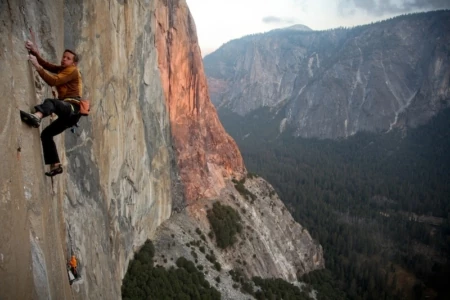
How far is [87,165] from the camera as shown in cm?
1967

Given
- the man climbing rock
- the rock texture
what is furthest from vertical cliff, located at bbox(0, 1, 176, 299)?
the rock texture

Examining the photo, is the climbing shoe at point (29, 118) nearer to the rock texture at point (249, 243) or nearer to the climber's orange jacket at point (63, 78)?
the climber's orange jacket at point (63, 78)

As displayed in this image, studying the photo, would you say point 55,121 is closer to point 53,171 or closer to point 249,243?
point 53,171

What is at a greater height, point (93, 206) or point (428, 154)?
point (93, 206)

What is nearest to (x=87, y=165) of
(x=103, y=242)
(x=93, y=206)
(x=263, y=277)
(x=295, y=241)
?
(x=93, y=206)

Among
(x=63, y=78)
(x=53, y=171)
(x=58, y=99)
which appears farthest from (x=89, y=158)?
(x=63, y=78)

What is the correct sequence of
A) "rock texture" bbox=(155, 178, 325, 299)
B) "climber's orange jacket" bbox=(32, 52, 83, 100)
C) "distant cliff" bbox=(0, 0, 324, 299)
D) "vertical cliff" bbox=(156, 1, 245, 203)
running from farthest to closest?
"vertical cliff" bbox=(156, 1, 245, 203), "rock texture" bbox=(155, 178, 325, 299), "climber's orange jacket" bbox=(32, 52, 83, 100), "distant cliff" bbox=(0, 0, 324, 299)

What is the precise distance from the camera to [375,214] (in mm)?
128125

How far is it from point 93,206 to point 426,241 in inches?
4521

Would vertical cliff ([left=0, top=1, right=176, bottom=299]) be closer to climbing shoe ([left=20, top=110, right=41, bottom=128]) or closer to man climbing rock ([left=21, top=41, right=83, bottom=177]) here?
climbing shoe ([left=20, top=110, right=41, bottom=128])

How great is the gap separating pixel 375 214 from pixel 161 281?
110 meters

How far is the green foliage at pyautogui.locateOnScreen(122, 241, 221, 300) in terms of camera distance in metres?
33.6

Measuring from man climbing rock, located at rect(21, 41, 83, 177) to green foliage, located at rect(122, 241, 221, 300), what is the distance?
967 inches

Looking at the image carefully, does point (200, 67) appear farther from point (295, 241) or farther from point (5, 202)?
point (5, 202)
